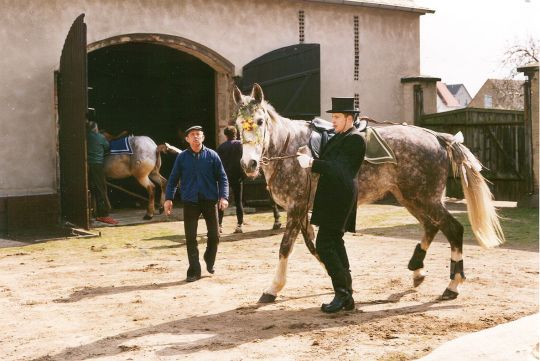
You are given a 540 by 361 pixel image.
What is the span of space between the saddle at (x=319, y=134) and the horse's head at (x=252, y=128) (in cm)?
53

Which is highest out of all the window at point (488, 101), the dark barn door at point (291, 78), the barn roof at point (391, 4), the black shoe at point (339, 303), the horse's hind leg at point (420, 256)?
the window at point (488, 101)

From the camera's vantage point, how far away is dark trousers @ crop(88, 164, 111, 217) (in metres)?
14.3

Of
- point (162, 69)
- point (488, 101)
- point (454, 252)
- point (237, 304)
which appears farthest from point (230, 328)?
point (488, 101)

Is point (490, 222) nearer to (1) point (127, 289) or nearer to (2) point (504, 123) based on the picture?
(1) point (127, 289)

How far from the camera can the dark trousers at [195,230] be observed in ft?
27.9

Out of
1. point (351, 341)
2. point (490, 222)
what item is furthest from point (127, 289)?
point (490, 222)

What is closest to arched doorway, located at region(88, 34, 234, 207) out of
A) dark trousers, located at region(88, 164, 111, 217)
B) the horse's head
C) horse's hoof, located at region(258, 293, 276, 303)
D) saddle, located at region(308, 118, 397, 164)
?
dark trousers, located at region(88, 164, 111, 217)

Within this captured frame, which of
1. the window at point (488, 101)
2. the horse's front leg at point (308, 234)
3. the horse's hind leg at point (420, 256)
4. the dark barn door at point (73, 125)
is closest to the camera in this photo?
the horse's hind leg at point (420, 256)

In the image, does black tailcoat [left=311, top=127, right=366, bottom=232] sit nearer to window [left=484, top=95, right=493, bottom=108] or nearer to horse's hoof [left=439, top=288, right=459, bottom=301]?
horse's hoof [left=439, top=288, right=459, bottom=301]

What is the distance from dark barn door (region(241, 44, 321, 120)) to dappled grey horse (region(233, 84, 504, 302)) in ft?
26.9

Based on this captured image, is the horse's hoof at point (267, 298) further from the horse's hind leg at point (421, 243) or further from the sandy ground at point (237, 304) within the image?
the horse's hind leg at point (421, 243)

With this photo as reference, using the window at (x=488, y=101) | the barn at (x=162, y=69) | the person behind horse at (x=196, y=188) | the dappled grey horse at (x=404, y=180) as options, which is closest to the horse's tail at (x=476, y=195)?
the dappled grey horse at (x=404, y=180)

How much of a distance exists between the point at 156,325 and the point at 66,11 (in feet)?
31.0

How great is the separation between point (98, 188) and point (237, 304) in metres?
7.94
